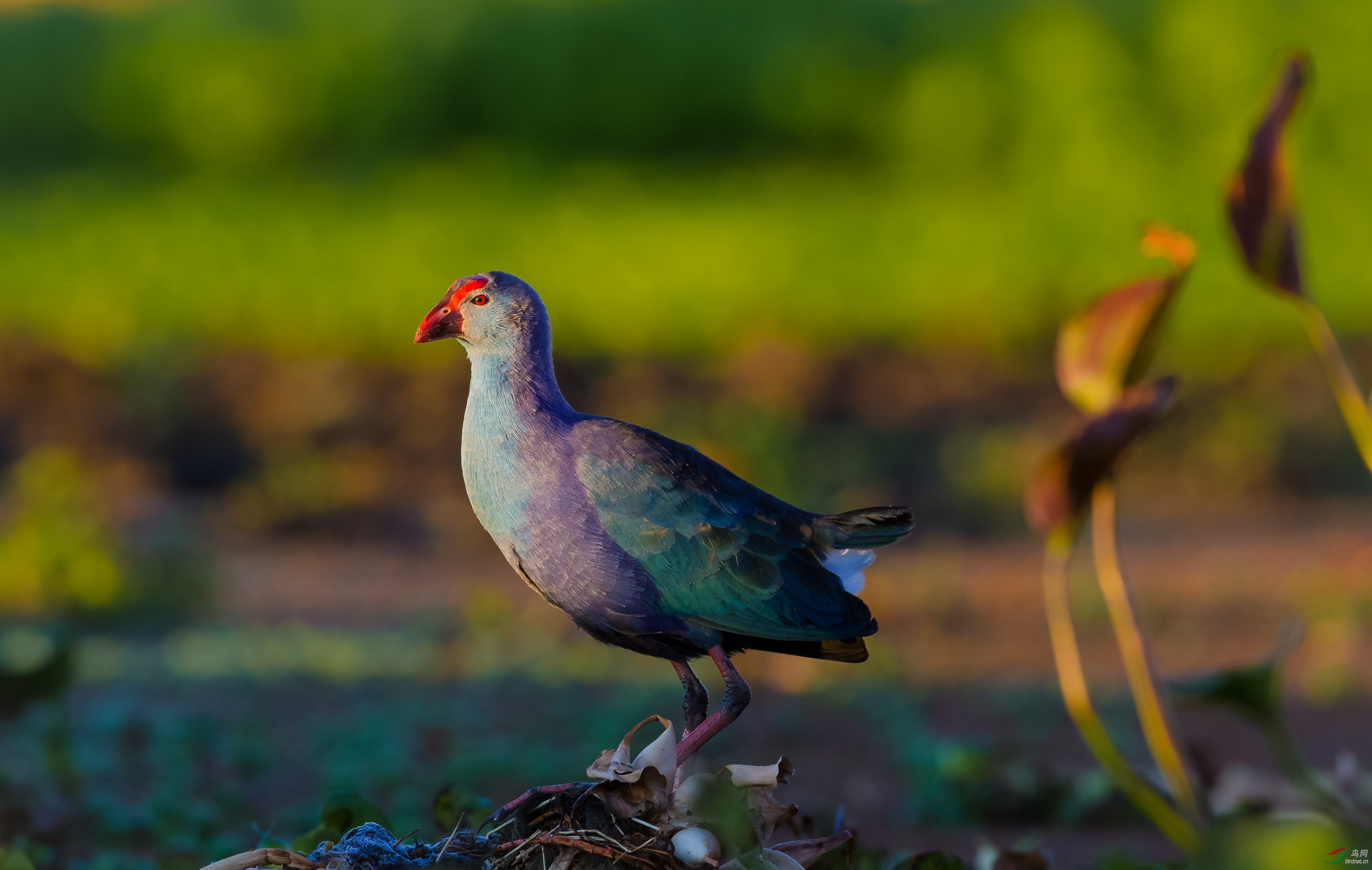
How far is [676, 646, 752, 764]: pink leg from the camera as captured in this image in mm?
2094

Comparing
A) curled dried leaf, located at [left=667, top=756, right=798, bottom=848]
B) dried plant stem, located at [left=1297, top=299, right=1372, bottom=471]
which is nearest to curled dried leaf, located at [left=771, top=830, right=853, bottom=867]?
curled dried leaf, located at [left=667, top=756, right=798, bottom=848]

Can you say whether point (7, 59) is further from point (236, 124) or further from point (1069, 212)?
point (1069, 212)

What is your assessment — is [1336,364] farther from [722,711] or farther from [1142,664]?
[722,711]

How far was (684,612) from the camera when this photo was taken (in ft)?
7.12

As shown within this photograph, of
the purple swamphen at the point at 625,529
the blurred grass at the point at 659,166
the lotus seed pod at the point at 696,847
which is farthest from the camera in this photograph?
the blurred grass at the point at 659,166

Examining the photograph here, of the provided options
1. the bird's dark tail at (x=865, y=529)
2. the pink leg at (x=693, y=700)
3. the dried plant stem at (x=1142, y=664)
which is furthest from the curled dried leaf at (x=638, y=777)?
the dried plant stem at (x=1142, y=664)

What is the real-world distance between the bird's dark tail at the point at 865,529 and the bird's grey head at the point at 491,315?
21.4 inches

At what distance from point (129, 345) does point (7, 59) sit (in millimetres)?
6957

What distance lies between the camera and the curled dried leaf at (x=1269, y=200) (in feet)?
7.43

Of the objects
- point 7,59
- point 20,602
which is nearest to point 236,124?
point 7,59

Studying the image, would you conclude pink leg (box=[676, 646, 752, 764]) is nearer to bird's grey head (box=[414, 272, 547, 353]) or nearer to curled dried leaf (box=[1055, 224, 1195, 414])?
bird's grey head (box=[414, 272, 547, 353])

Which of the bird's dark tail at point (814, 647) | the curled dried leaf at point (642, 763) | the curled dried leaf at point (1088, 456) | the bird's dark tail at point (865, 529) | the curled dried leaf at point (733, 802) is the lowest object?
the curled dried leaf at point (733, 802)

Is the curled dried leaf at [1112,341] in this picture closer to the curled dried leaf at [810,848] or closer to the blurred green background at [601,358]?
the blurred green background at [601,358]

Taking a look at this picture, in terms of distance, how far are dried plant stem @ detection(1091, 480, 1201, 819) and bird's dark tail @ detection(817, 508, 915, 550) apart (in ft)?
0.97
